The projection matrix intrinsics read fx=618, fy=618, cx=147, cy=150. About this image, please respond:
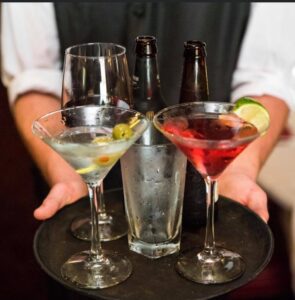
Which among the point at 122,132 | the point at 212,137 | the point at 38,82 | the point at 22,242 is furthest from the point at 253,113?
the point at 22,242

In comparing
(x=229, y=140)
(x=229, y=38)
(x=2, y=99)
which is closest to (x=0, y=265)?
(x=2, y=99)

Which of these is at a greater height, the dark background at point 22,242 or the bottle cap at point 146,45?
the bottle cap at point 146,45

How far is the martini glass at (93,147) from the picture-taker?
751 mm

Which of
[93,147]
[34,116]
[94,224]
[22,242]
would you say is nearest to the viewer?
[93,147]

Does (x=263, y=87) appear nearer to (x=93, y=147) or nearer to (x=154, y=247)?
(x=154, y=247)

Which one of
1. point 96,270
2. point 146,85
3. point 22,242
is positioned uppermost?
point 146,85

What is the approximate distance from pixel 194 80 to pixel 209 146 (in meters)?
0.20

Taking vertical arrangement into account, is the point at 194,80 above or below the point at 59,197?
above

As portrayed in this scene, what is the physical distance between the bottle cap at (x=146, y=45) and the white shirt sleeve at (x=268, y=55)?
49 centimetres

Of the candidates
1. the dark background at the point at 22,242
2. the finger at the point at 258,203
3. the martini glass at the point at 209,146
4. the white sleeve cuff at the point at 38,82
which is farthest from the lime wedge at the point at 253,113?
the dark background at the point at 22,242

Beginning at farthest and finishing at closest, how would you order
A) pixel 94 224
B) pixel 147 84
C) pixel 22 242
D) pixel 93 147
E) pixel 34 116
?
1. pixel 22 242
2. pixel 34 116
3. pixel 147 84
4. pixel 94 224
5. pixel 93 147

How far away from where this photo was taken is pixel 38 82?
4.47 ft

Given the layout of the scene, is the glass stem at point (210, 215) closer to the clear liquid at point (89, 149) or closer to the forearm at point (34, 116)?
the clear liquid at point (89, 149)

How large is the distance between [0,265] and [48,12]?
1.15 meters
